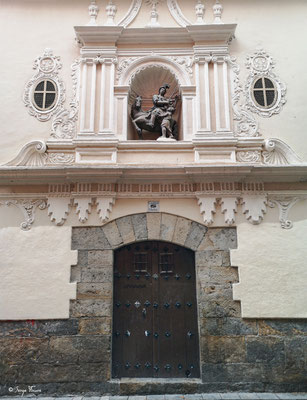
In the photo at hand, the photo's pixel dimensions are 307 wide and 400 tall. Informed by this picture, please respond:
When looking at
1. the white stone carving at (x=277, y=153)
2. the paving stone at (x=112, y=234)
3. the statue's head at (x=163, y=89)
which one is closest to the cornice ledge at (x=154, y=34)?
the statue's head at (x=163, y=89)

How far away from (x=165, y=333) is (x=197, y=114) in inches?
137

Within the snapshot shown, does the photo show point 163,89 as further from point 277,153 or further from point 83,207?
point 83,207

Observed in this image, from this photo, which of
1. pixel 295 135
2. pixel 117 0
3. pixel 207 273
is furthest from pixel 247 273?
pixel 117 0

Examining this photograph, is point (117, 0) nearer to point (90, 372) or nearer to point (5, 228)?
point (5, 228)

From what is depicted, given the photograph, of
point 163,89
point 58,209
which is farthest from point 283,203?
point 58,209

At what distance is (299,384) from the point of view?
186 inches

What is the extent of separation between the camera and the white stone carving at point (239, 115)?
5688 mm

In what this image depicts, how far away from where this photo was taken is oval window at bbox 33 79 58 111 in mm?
5871

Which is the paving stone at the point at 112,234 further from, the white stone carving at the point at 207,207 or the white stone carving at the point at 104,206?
the white stone carving at the point at 207,207

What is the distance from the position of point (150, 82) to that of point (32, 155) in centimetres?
253

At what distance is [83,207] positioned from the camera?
5.28 meters

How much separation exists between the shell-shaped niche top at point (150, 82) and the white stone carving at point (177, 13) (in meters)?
0.94

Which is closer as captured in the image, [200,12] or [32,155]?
[32,155]

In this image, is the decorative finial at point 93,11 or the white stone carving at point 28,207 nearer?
the white stone carving at point 28,207
